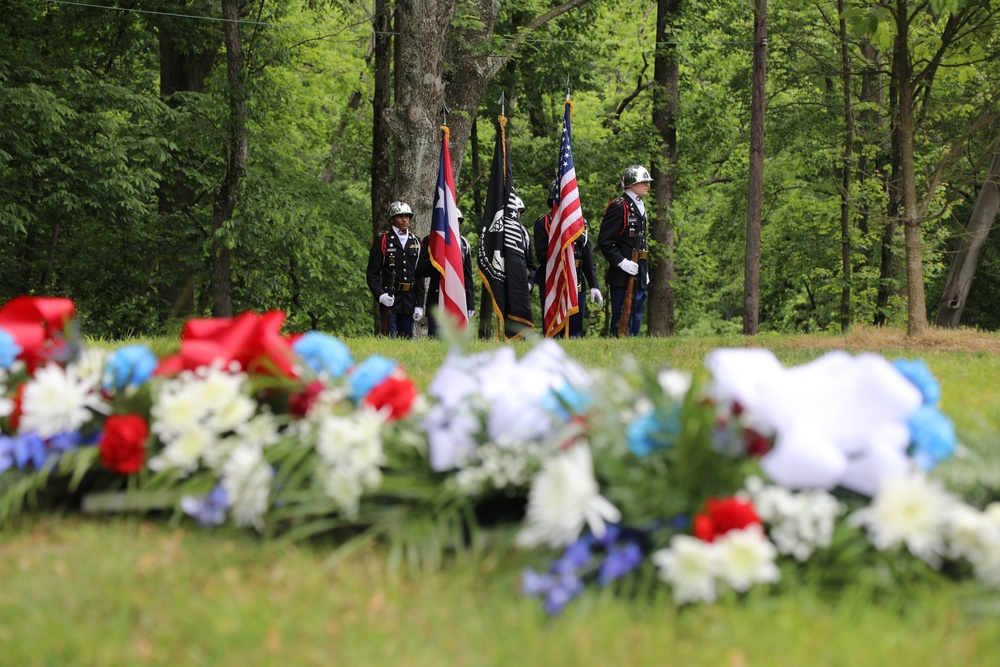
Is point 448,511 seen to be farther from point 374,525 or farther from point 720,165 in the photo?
point 720,165

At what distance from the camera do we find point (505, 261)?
1416 centimetres

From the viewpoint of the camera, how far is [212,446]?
316 centimetres

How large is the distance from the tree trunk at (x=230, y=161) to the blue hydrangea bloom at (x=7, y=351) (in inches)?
577

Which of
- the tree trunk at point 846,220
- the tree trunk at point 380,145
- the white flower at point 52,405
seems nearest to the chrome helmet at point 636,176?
the tree trunk at point 380,145

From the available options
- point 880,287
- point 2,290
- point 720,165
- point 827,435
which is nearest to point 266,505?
point 827,435

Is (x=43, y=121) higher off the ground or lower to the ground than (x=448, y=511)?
higher

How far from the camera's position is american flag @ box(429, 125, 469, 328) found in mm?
13609

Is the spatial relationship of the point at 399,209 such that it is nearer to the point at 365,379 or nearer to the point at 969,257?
the point at 969,257

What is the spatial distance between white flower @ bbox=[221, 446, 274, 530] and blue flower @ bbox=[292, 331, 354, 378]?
55 centimetres

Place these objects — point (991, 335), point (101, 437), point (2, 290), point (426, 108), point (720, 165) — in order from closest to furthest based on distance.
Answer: point (101, 437) → point (991, 335) → point (426, 108) → point (2, 290) → point (720, 165)

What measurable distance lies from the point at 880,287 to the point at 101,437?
2369 cm

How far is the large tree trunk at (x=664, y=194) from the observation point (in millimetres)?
22031

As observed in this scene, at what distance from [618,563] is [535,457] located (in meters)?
0.40

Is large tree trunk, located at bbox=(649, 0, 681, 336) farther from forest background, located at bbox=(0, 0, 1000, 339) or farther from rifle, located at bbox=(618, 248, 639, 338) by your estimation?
rifle, located at bbox=(618, 248, 639, 338)
